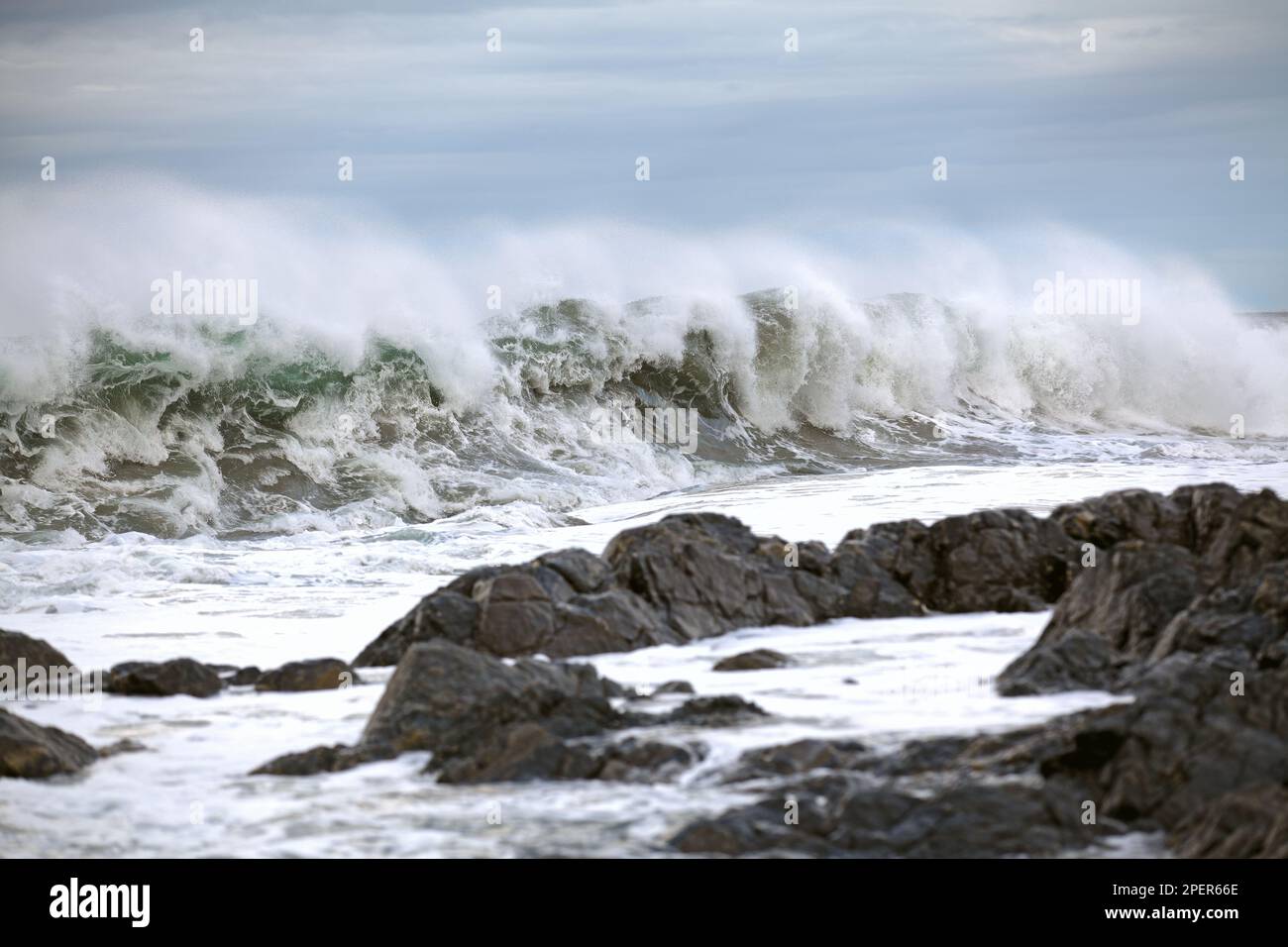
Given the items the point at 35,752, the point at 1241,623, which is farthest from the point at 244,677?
Result: the point at 1241,623

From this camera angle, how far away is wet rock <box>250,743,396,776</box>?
18.7ft

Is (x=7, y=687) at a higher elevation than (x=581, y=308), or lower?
lower

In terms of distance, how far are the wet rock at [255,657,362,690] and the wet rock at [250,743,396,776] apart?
4.55 feet

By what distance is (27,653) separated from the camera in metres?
7.61

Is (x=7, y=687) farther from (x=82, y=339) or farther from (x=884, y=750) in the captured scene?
(x=82, y=339)

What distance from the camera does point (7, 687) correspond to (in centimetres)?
734

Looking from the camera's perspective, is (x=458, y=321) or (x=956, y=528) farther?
(x=458, y=321)

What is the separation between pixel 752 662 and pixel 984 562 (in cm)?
197

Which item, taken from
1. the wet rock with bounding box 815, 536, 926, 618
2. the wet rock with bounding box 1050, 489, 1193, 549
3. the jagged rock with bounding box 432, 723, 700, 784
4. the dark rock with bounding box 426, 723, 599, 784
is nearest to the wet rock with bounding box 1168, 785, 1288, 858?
the jagged rock with bounding box 432, 723, 700, 784

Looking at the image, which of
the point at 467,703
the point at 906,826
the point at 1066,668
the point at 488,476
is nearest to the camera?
the point at 906,826

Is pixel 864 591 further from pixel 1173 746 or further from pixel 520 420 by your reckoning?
pixel 520 420

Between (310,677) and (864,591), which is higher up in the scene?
(864,591)
